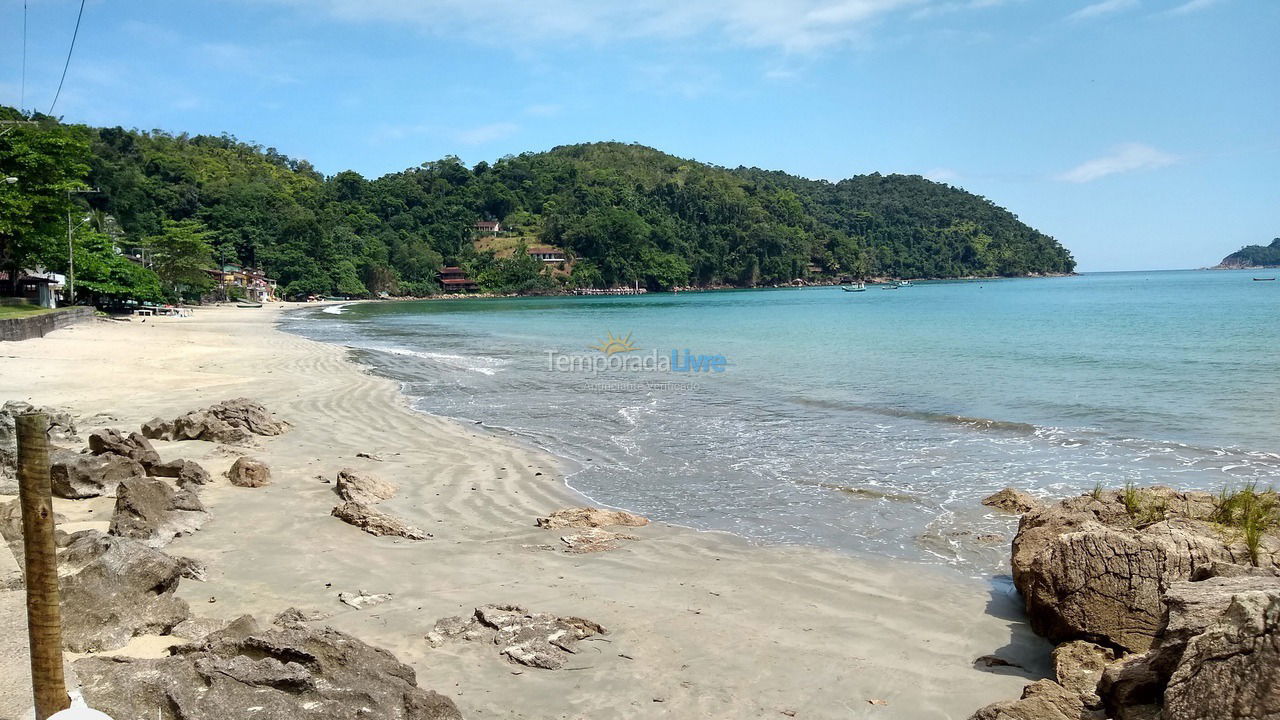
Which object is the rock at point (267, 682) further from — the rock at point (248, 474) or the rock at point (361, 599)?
the rock at point (248, 474)

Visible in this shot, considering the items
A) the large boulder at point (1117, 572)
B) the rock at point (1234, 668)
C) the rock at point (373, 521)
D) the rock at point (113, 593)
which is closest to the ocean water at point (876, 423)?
the large boulder at point (1117, 572)

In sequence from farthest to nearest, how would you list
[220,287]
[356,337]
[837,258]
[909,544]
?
[837,258] → [220,287] → [356,337] → [909,544]

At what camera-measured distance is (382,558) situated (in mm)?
6887

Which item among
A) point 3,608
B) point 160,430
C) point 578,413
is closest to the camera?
point 3,608

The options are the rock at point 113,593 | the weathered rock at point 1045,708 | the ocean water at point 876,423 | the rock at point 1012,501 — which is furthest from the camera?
the ocean water at point 876,423

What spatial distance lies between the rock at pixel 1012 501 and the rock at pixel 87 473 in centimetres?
939

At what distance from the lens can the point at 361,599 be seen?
231 inches

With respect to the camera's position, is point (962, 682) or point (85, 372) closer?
point (962, 682)

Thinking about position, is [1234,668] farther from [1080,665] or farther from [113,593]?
[113,593]

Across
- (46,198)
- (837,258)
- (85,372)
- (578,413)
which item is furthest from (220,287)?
(837,258)

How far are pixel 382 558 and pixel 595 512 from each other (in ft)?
7.92

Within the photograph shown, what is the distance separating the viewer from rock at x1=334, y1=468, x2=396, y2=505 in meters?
8.62

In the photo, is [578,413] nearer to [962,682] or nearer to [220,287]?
[962,682]

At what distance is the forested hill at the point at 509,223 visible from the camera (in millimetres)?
102688
